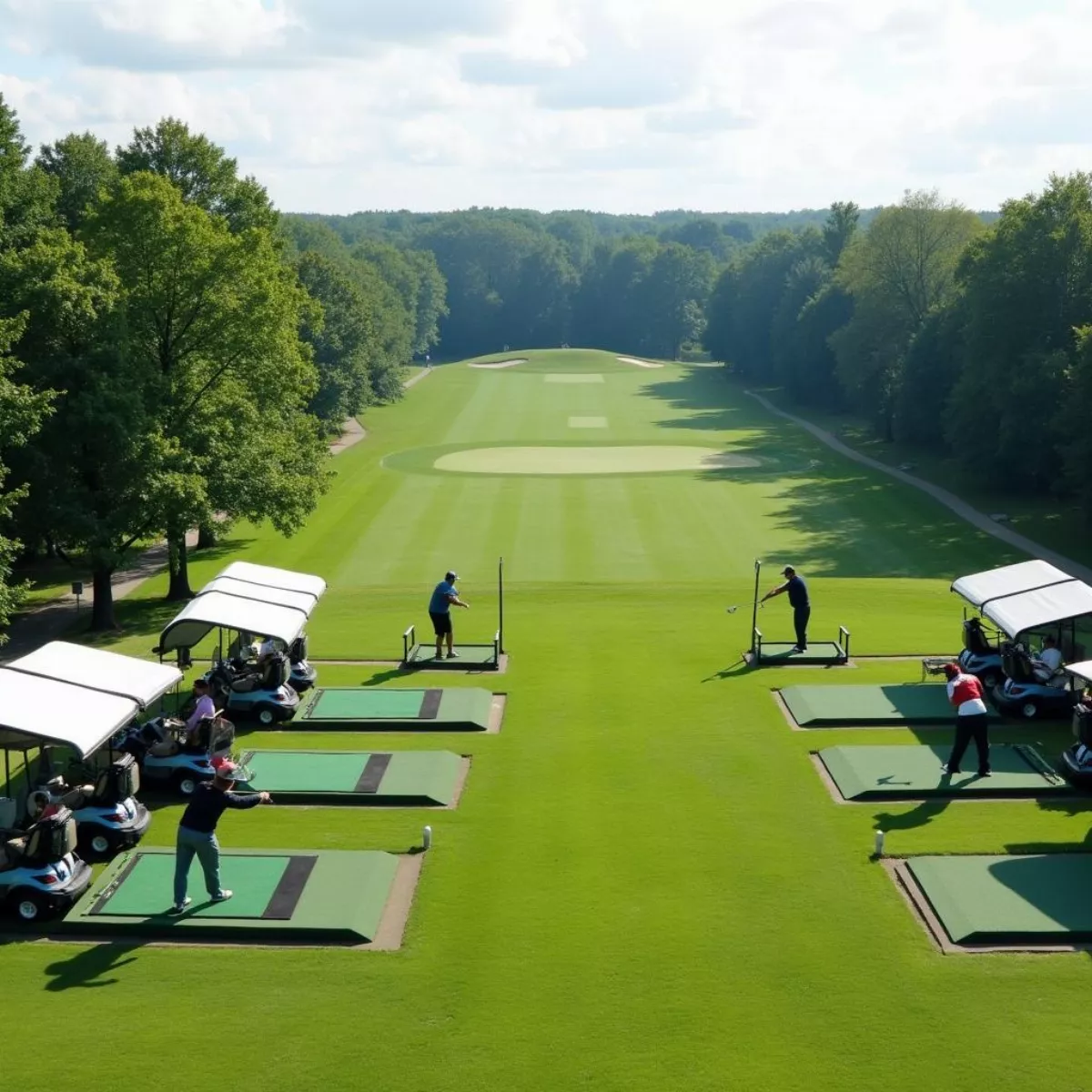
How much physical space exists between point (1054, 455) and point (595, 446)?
2765 centimetres

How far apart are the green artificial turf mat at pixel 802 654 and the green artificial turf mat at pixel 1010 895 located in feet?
32.2

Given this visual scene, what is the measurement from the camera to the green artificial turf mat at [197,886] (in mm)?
15234

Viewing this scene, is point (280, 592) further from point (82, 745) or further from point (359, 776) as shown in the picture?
point (82, 745)

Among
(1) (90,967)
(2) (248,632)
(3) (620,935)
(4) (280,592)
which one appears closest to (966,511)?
(4) (280,592)

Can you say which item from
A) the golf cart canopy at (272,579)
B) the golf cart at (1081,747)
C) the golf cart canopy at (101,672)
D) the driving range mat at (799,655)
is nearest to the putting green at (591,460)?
the driving range mat at (799,655)

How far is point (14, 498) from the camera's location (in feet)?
85.0

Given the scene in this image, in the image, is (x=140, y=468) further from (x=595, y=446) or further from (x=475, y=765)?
(x=595, y=446)

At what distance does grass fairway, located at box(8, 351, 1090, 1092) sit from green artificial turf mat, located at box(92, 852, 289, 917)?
2.58 feet

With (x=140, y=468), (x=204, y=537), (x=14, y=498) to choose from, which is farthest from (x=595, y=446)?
(x=14, y=498)

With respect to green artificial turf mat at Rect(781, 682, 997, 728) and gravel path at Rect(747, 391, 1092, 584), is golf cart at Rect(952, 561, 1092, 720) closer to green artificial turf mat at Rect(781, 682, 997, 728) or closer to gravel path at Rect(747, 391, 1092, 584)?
green artificial turf mat at Rect(781, 682, 997, 728)

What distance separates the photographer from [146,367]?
3453 cm

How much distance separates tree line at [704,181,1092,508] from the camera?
5497 centimetres

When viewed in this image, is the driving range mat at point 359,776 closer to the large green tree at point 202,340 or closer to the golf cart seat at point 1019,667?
the golf cart seat at point 1019,667

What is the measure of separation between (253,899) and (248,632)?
25.1 ft
